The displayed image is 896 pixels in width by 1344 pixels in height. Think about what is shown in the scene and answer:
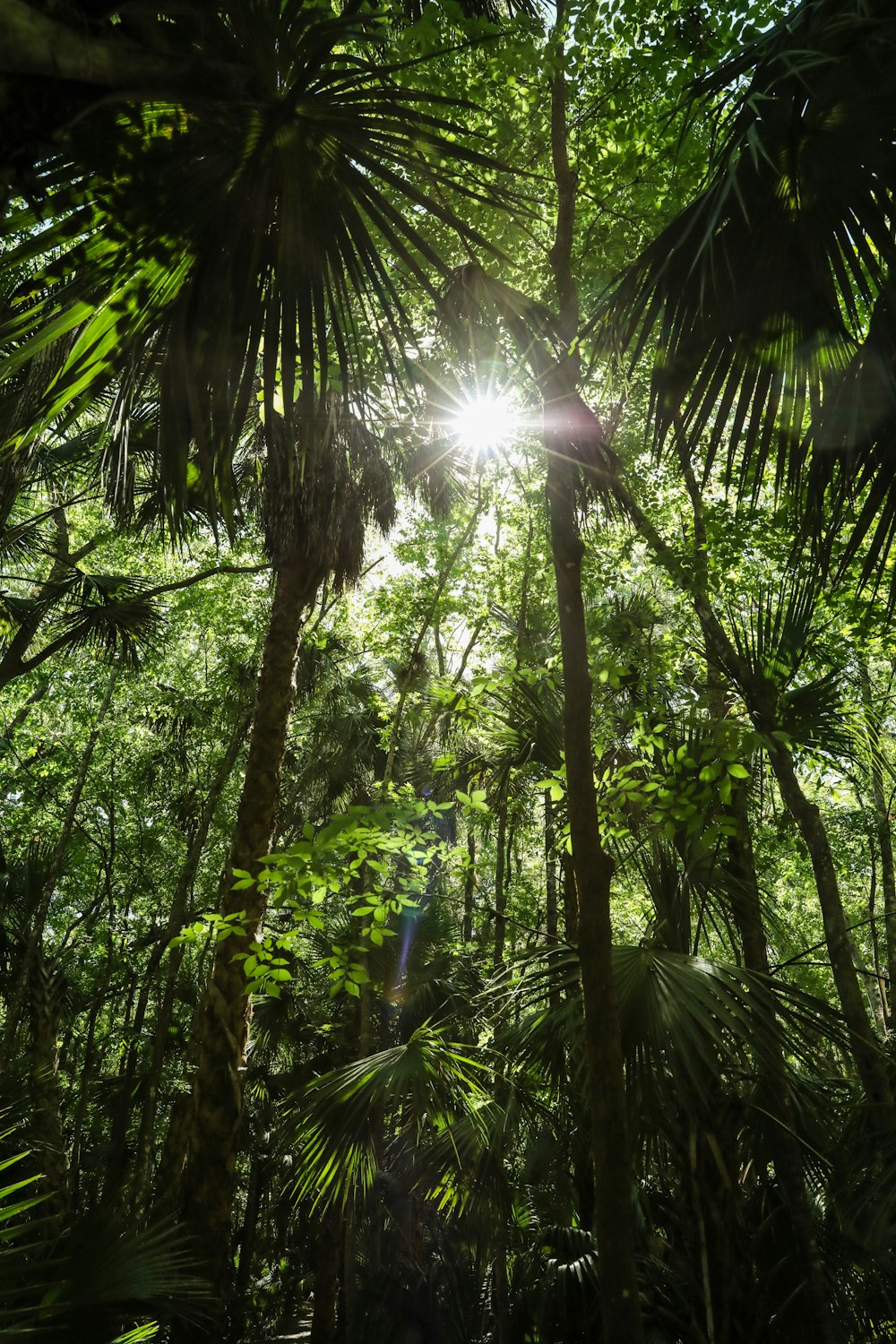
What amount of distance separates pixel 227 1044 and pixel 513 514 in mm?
5808

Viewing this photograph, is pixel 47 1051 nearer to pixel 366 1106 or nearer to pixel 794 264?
pixel 366 1106

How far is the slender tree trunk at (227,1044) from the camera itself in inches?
201

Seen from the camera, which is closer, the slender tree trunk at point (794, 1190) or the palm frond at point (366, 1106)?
the slender tree trunk at point (794, 1190)

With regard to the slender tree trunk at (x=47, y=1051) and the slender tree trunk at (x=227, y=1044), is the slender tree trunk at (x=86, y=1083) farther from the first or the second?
the slender tree trunk at (x=227, y=1044)

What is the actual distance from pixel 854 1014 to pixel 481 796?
2549mm

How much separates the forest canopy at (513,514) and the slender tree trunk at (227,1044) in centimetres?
3

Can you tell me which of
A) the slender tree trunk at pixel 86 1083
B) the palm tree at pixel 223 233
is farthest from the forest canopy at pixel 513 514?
the slender tree trunk at pixel 86 1083

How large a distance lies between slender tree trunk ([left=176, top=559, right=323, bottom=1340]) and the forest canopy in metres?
0.03

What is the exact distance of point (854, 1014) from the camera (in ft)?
15.5

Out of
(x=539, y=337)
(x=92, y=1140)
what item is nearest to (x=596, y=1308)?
(x=539, y=337)

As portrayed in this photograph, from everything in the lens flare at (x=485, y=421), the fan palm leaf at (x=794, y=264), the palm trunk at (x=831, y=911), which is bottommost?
the palm trunk at (x=831, y=911)

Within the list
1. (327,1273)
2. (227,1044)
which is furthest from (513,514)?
(327,1273)

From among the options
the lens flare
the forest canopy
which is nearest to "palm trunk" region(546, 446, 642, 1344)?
the forest canopy

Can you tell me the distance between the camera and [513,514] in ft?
29.8
